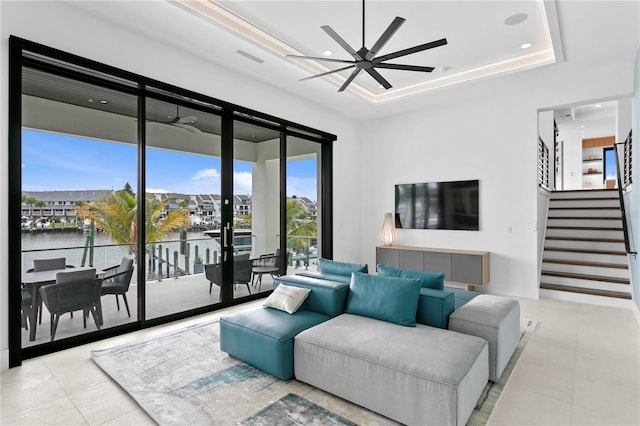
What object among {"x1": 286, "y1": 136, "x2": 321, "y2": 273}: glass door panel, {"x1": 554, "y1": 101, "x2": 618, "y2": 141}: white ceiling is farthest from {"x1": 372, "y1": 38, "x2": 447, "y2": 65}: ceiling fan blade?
{"x1": 554, "y1": 101, "x2": 618, "y2": 141}: white ceiling

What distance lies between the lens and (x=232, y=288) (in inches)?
183

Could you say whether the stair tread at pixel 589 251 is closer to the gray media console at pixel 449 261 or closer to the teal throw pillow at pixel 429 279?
the gray media console at pixel 449 261

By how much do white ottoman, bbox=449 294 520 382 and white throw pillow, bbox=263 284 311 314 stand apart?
49.7 inches

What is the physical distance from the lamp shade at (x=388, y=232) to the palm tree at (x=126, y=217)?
3.63 meters

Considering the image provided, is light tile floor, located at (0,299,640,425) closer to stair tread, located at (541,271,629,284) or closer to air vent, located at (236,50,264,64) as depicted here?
stair tread, located at (541,271,629,284)

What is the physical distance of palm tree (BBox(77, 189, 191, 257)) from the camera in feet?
11.6

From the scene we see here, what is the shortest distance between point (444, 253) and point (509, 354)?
2729mm

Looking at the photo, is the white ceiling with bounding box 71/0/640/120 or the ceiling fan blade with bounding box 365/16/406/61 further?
the white ceiling with bounding box 71/0/640/120

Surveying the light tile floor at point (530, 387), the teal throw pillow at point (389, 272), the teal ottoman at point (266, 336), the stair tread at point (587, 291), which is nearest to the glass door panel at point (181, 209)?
the light tile floor at point (530, 387)

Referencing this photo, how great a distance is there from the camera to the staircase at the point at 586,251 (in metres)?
4.91

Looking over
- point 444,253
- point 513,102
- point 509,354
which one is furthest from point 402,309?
point 513,102

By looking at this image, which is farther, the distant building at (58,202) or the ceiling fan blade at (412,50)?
the distant building at (58,202)

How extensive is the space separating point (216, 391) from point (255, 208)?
2958 millimetres

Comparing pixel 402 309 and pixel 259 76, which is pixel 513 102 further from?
pixel 402 309
